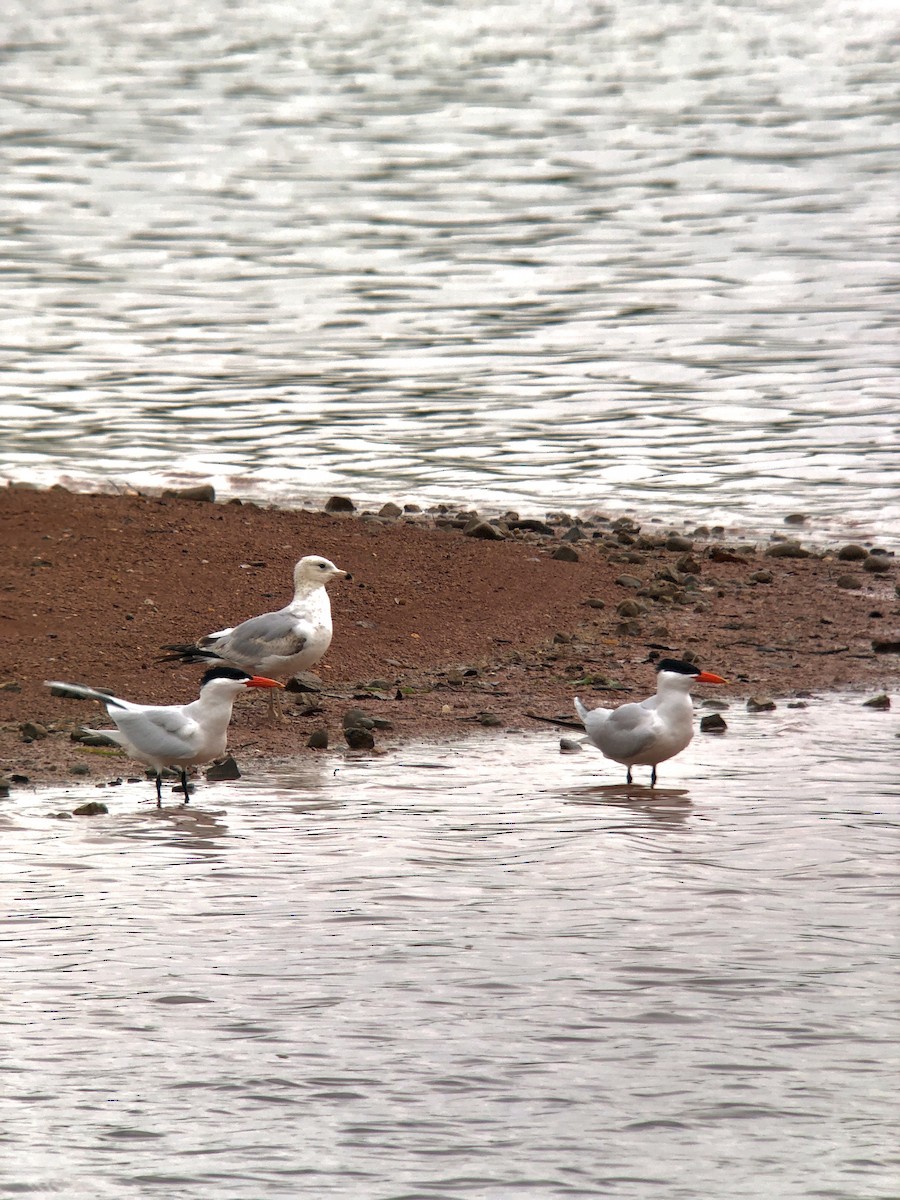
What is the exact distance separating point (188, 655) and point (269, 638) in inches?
22.7

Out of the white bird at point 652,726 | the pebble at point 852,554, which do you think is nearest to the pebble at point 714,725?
the white bird at point 652,726

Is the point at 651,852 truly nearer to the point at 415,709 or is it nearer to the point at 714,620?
the point at 415,709

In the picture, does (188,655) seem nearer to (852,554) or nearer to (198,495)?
(198,495)

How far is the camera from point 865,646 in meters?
12.3

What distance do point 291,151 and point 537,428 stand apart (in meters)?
17.8

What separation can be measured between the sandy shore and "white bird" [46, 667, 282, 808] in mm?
392

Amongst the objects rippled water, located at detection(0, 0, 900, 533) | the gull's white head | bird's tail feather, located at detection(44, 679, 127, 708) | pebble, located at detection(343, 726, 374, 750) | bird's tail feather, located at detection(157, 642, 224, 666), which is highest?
rippled water, located at detection(0, 0, 900, 533)

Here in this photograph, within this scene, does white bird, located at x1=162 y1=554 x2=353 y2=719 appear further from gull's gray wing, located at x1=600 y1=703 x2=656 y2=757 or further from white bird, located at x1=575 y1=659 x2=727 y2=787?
gull's gray wing, located at x1=600 y1=703 x2=656 y2=757

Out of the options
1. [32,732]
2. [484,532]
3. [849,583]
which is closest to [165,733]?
[32,732]

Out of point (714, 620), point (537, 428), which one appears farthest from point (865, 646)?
point (537, 428)

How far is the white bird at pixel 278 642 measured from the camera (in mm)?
10852

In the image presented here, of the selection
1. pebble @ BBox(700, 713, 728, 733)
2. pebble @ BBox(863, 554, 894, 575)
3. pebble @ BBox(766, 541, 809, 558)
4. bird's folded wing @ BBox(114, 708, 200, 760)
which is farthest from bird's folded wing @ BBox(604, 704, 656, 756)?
pebble @ BBox(766, 541, 809, 558)

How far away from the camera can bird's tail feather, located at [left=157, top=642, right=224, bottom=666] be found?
1103 cm

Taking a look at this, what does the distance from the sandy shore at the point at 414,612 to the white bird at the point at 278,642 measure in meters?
0.19
